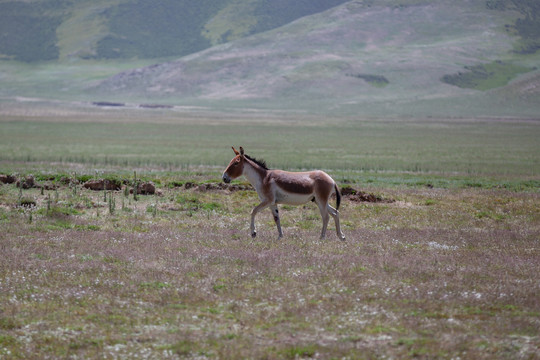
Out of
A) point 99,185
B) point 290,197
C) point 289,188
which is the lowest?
point 99,185

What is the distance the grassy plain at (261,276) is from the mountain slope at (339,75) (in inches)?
3982

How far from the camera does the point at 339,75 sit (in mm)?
158875

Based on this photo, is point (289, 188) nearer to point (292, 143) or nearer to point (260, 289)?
point (260, 289)

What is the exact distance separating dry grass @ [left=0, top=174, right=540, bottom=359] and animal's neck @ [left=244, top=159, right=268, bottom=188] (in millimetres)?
1343

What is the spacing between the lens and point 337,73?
160250mm

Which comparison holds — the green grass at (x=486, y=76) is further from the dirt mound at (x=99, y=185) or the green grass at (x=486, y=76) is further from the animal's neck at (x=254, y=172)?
the animal's neck at (x=254, y=172)

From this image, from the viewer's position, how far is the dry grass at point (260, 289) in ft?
28.9

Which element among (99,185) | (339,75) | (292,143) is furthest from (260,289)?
(339,75)

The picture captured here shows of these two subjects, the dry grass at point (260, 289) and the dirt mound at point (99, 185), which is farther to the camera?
the dirt mound at point (99, 185)

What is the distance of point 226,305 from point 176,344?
1.64 metres

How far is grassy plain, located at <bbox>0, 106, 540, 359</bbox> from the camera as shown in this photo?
8898 millimetres

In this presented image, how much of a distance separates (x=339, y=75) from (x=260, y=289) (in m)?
151

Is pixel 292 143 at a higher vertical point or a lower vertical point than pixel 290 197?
lower

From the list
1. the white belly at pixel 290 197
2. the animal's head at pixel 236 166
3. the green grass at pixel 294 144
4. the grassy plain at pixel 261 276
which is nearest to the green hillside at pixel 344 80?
the green grass at pixel 294 144
